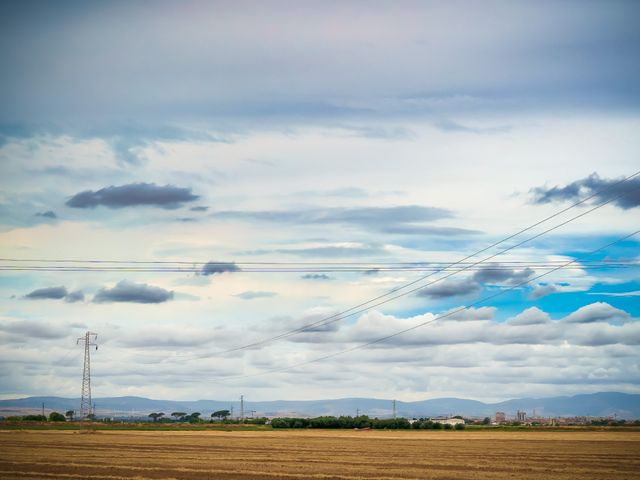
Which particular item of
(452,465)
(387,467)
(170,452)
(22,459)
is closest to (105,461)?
(22,459)

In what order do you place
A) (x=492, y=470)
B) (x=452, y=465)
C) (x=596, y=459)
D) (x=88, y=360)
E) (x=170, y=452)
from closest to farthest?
(x=492, y=470) < (x=452, y=465) < (x=596, y=459) < (x=170, y=452) < (x=88, y=360)

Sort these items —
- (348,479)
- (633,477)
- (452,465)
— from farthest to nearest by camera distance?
(452,465), (633,477), (348,479)

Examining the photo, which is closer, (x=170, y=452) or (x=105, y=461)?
(x=105, y=461)

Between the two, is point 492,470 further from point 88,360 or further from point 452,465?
point 88,360

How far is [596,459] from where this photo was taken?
8731 cm

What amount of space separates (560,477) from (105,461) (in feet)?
149

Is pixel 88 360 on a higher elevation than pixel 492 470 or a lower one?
higher

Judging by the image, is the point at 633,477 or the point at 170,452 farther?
the point at 170,452

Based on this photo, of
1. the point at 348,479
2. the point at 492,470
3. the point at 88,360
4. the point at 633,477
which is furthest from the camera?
the point at 88,360

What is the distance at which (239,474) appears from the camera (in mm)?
66625

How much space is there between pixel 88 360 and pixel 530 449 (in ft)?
352

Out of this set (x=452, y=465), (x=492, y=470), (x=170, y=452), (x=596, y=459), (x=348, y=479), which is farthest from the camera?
(x=170, y=452)

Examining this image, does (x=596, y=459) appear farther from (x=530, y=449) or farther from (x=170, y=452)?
(x=170, y=452)

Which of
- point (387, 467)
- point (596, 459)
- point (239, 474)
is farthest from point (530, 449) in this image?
point (239, 474)
